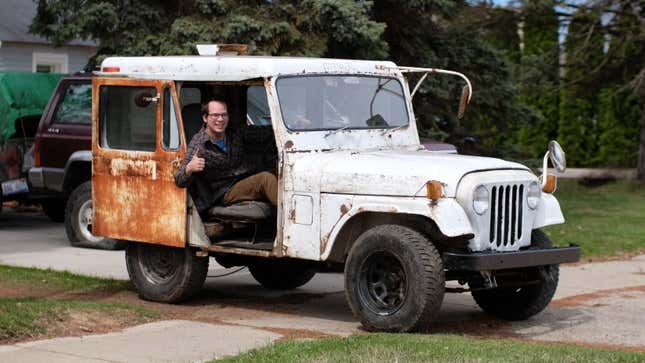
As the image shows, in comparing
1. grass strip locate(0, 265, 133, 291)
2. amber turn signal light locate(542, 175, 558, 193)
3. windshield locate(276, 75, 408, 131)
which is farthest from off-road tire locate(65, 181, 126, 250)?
amber turn signal light locate(542, 175, 558, 193)

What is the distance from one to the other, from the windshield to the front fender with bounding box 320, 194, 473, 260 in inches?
33.8

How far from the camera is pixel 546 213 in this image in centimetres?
987

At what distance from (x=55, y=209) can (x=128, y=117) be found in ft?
25.2

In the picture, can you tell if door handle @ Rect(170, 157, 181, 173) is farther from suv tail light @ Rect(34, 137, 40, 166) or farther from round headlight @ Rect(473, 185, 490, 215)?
suv tail light @ Rect(34, 137, 40, 166)

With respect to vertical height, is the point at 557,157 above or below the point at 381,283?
above

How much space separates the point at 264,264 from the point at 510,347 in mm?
3431

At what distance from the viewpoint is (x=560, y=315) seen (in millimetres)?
10547

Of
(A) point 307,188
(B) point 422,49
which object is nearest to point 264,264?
(A) point 307,188

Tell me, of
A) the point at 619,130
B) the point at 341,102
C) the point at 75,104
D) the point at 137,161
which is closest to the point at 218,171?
the point at 137,161

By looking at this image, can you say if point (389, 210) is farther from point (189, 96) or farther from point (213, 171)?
point (189, 96)

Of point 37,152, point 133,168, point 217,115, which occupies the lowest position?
point 37,152

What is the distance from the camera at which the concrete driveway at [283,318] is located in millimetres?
8594

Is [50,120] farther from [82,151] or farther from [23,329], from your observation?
[23,329]

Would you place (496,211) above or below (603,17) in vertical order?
below
